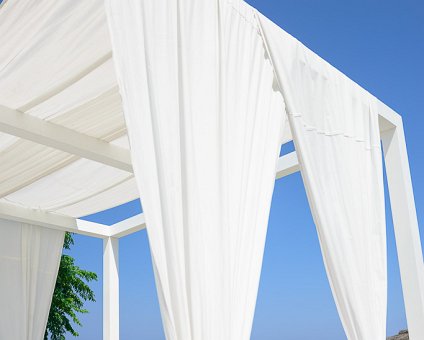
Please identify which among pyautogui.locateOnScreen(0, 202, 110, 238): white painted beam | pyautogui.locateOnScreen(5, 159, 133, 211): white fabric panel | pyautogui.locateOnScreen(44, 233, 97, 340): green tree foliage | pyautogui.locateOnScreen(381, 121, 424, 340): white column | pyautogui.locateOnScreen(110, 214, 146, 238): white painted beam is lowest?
pyautogui.locateOnScreen(381, 121, 424, 340): white column

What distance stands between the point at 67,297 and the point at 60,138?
1849cm

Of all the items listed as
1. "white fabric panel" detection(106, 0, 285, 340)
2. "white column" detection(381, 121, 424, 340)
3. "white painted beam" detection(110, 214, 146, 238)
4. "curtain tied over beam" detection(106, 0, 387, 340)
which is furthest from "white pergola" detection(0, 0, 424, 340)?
"white painted beam" detection(110, 214, 146, 238)

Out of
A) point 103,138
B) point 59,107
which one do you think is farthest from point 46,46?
point 103,138

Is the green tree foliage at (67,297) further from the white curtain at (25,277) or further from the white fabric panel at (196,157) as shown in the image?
the white fabric panel at (196,157)

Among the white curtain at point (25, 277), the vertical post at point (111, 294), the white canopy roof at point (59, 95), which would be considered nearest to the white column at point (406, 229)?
the white canopy roof at point (59, 95)

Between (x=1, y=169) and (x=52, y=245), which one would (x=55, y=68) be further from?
(x=52, y=245)

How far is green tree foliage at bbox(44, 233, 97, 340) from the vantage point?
72.6 ft

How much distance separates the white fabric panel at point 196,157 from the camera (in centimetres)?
313

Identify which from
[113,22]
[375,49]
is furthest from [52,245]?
[375,49]

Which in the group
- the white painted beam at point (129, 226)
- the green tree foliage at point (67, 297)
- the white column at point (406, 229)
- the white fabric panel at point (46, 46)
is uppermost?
the green tree foliage at point (67, 297)

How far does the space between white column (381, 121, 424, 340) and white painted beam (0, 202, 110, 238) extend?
476cm

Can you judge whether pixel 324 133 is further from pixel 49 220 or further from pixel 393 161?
pixel 49 220

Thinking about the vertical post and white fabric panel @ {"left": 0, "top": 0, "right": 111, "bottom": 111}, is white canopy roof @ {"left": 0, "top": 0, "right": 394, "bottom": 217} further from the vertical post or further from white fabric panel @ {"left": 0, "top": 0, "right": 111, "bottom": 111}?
the vertical post

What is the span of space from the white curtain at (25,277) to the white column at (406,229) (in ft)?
17.2
